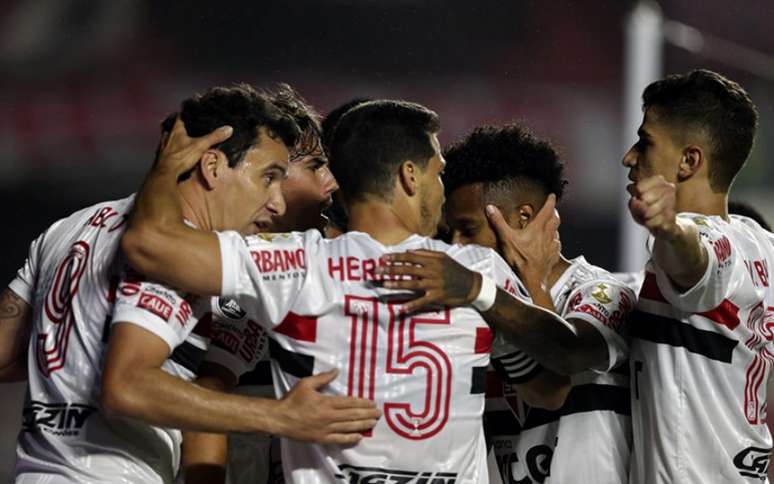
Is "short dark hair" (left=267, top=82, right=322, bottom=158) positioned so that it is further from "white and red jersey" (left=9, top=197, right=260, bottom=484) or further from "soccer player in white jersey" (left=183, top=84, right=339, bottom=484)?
"white and red jersey" (left=9, top=197, right=260, bottom=484)

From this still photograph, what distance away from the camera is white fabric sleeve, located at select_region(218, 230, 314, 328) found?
300 centimetres

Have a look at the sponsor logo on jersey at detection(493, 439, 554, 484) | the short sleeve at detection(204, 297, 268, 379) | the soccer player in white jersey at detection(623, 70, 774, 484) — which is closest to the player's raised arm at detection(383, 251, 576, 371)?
the soccer player in white jersey at detection(623, 70, 774, 484)

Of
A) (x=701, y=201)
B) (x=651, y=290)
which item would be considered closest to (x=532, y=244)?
(x=651, y=290)

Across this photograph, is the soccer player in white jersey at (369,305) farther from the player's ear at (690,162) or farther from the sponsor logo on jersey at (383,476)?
the player's ear at (690,162)

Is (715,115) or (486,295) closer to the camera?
(486,295)

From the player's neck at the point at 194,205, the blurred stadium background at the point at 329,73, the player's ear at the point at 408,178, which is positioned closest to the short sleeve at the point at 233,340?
the player's neck at the point at 194,205

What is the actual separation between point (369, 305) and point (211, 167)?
614 mm

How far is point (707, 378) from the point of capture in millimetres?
3557

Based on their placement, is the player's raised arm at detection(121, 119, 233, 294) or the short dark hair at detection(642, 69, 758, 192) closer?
the player's raised arm at detection(121, 119, 233, 294)

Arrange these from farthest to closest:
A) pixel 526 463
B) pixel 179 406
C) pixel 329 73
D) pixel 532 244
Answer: pixel 329 73 < pixel 526 463 < pixel 532 244 < pixel 179 406

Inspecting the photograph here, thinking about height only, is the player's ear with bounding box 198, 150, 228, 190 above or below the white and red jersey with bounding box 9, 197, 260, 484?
above

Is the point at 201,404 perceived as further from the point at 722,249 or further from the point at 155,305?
the point at 722,249

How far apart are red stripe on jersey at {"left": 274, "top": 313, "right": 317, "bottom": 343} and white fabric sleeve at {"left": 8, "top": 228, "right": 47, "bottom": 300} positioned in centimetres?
89

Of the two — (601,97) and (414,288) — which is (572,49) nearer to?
(601,97)
